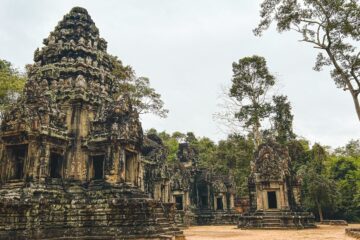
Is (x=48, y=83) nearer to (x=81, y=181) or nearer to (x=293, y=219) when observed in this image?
(x=81, y=181)

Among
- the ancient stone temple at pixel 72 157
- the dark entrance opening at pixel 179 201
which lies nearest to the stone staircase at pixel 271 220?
the dark entrance opening at pixel 179 201

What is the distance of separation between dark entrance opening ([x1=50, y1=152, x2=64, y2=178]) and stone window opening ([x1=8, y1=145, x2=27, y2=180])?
1.13 meters

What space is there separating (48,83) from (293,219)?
17.9m

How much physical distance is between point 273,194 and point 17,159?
58.0ft

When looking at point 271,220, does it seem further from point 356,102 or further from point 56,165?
point 56,165

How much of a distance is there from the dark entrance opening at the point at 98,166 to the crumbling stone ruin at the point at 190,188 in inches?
416

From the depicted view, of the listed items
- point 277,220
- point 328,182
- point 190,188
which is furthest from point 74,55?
point 328,182

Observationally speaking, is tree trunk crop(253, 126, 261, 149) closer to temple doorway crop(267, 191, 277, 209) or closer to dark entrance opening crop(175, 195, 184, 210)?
temple doorway crop(267, 191, 277, 209)

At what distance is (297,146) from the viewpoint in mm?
35219

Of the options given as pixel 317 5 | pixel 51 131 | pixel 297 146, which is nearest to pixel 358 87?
pixel 317 5

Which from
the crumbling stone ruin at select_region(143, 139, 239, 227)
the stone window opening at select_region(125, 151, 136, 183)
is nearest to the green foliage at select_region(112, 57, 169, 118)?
the crumbling stone ruin at select_region(143, 139, 239, 227)

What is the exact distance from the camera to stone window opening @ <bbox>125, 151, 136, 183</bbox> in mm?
14398

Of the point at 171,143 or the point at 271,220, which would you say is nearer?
the point at 271,220

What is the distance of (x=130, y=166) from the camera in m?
14.7
